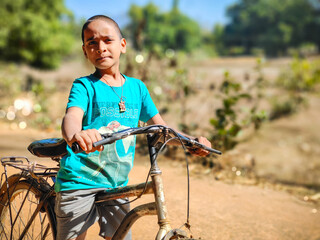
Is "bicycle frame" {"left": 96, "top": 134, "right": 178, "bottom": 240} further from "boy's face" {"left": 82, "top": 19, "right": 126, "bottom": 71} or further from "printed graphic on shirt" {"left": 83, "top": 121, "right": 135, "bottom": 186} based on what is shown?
"boy's face" {"left": 82, "top": 19, "right": 126, "bottom": 71}

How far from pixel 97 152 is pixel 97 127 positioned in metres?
0.11

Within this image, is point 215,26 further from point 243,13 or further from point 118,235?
point 118,235

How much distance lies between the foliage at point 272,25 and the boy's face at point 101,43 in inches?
1489

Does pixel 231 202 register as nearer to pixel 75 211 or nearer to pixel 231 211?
pixel 231 211

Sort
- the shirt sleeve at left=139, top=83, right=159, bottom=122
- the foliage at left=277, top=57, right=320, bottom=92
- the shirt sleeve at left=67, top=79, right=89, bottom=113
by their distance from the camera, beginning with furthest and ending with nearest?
1. the foliage at left=277, top=57, right=320, bottom=92
2. the shirt sleeve at left=139, top=83, right=159, bottom=122
3. the shirt sleeve at left=67, top=79, right=89, bottom=113

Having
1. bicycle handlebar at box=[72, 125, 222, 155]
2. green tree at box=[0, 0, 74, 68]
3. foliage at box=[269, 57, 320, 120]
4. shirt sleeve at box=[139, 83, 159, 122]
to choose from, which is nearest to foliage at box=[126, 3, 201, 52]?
green tree at box=[0, 0, 74, 68]

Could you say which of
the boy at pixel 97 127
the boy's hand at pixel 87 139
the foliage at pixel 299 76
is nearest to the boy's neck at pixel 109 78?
the boy at pixel 97 127

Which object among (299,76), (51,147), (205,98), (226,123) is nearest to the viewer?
(51,147)

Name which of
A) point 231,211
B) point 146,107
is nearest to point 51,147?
point 146,107

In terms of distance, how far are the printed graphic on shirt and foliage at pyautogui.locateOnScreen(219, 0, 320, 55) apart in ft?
124

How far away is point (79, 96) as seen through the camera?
5.39 feet

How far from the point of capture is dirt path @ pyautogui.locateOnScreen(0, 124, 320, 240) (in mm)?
2871

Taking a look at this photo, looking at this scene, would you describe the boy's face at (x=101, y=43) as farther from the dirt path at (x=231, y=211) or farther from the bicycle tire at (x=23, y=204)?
the dirt path at (x=231, y=211)

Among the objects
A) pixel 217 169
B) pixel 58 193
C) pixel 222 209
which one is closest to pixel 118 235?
pixel 58 193
